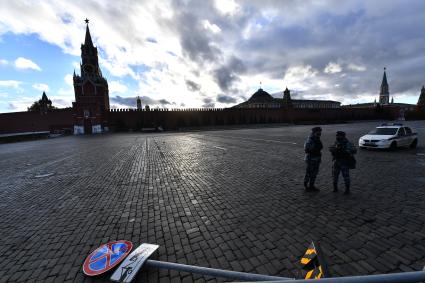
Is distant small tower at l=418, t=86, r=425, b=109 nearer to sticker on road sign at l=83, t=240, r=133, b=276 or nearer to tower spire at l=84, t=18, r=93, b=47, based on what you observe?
sticker on road sign at l=83, t=240, r=133, b=276

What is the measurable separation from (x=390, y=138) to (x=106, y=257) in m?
13.7

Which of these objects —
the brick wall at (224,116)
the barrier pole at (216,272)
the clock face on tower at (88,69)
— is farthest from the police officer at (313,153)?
the clock face on tower at (88,69)

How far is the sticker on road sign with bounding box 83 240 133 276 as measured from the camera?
264 cm

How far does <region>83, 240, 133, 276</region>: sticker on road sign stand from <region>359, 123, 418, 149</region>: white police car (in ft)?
42.6

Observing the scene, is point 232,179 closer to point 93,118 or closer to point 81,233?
point 81,233

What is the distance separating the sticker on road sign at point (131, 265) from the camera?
2.44m

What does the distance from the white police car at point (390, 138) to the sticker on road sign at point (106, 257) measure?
13.0 metres

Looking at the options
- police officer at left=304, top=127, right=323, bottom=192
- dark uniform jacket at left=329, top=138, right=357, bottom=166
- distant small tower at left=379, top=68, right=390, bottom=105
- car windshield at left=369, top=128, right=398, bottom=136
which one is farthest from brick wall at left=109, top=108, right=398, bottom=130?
dark uniform jacket at left=329, top=138, right=357, bottom=166

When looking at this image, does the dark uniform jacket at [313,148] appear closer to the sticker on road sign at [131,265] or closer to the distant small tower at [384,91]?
the sticker on road sign at [131,265]

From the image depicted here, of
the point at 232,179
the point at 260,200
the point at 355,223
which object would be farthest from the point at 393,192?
the point at 232,179

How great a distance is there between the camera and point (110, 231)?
3.62 m

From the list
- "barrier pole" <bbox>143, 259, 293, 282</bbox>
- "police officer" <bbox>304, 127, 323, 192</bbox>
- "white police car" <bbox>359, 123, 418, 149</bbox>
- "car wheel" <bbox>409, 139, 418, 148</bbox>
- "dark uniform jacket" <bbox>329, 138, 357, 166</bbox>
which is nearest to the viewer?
"barrier pole" <bbox>143, 259, 293, 282</bbox>

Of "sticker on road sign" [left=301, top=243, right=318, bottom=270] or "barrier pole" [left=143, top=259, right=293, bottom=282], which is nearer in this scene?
"barrier pole" [left=143, top=259, right=293, bottom=282]

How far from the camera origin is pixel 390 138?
35.8 ft
